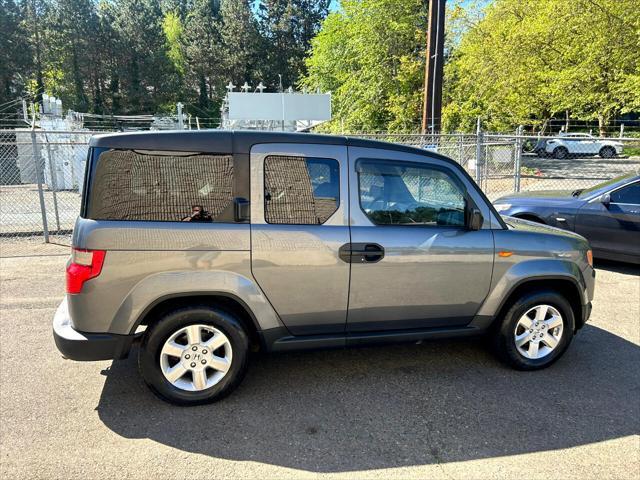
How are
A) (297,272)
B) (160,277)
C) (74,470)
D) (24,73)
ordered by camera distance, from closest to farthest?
(74,470)
(160,277)
(297,272)
(24,73)

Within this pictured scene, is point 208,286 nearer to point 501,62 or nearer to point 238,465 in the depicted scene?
point 238,465

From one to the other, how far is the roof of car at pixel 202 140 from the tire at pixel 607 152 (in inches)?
1046

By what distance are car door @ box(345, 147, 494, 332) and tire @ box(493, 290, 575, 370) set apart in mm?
329

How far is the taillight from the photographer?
2775 millimetres

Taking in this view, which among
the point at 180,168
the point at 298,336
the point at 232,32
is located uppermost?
the point at 232,32

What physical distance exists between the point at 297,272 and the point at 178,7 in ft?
258

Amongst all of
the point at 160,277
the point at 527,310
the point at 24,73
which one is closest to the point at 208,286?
the point at 160,277

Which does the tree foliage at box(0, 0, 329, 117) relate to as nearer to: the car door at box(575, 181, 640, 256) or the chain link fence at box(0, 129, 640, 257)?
the chain link fence at box(0, 129, 640, 257)

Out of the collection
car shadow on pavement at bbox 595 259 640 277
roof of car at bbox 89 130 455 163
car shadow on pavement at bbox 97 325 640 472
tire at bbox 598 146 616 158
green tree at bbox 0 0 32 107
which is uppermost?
green tree at bbox 0 0 32 107

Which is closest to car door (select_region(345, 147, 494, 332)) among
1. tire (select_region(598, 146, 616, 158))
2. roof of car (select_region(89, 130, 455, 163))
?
roof of car (select_region(89, 130, 455, 163))

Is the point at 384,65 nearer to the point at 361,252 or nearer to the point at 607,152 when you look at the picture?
the point at 607,152

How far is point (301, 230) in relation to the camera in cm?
305

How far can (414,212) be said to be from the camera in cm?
336

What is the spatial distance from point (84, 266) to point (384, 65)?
24221 mm
